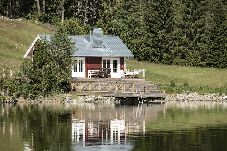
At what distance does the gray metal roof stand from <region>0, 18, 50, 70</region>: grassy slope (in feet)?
21.9

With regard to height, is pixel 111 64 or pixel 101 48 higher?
pixel 101 48

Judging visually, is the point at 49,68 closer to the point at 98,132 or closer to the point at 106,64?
the point at 106,64

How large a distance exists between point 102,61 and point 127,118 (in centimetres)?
2517

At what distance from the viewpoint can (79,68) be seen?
75312mm

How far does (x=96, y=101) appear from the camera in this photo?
214ft

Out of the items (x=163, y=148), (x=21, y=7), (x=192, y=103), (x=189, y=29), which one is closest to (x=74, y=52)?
(x=192, y=103)

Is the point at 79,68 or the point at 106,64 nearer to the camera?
the point at 79,68

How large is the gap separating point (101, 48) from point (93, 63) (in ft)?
9.18

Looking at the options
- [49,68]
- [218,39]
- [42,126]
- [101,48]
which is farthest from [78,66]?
[42,126]

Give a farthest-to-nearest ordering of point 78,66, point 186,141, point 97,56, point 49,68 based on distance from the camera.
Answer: point 78,66
point 97,56
point 49,68
point 186,141

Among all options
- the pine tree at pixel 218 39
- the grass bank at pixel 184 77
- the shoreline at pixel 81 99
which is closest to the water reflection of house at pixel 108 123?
the shoreline at pixel 81 99

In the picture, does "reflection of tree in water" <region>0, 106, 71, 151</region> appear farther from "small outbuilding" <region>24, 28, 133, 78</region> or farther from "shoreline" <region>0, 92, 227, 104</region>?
"small outbuilding" <region>24, 28, 133, 78</region>

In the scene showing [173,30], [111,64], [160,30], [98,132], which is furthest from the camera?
[173,30]

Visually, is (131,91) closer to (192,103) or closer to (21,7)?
(192,103)
